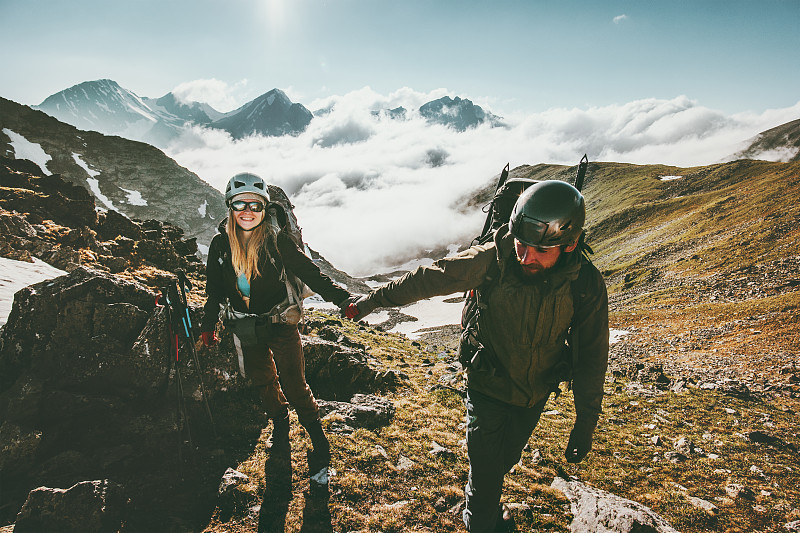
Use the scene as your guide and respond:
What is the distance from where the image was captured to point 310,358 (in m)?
9.84

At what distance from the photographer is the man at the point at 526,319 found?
13.6 ft

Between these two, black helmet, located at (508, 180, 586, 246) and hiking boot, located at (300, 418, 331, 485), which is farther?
hiking boot, located at (300, 418, 331, 485)

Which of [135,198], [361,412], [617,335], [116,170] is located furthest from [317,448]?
[116,170]

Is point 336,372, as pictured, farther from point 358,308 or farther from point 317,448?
point 358,308

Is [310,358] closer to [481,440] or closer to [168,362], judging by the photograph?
[168,362]

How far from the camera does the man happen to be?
4.16 metres

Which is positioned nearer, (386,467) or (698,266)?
(386,467)

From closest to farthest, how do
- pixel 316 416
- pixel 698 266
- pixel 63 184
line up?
pixel 316 416
pixel 63 184
pixel 698 266

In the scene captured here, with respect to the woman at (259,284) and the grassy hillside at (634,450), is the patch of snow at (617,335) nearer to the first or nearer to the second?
the grassy hillside at (634,450)

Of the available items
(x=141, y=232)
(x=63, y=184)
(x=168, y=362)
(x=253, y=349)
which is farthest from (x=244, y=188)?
(x=63, y=184)

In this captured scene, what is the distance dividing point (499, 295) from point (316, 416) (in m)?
4.20

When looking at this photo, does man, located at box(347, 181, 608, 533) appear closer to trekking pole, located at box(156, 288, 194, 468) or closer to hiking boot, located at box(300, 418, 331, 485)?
hiking boot, located at box(300, 418, 331, 485)

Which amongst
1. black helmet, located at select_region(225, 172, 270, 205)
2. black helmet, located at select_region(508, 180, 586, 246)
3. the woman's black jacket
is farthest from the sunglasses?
black helmet, located at select_region(508, 180, 586, 246)

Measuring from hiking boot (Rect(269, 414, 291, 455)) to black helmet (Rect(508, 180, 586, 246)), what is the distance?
18.1ft
